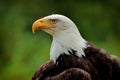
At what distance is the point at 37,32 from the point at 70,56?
6.92 metres

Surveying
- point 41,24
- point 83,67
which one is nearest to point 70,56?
point 83,67

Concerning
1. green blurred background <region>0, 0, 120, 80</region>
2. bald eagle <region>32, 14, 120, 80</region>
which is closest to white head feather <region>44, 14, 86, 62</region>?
bald eagle <region>32, 14, 120, 80</region>

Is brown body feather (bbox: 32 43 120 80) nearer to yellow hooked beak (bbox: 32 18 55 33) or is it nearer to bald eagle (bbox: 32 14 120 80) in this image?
bald eagle (bbox: 32 14 120 80)

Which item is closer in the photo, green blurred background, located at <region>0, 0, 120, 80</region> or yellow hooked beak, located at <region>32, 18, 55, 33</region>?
yellow hooked beak, located at <region>32, 18, 55, 33</region>

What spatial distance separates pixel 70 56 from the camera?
7.71m

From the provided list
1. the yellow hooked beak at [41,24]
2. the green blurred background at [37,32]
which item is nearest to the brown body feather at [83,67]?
the yellow hooked beak at [41,24]

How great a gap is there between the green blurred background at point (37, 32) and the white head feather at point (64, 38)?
549cm

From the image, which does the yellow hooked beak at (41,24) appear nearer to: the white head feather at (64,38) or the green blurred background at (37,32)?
the white head feather at (64,38)

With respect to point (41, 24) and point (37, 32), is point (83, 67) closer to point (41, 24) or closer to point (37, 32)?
point (41, 24)

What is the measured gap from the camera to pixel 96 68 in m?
7.67

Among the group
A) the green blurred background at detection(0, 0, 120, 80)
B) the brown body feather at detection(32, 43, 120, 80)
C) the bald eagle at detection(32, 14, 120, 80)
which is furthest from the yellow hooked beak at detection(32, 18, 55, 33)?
the green blurred background at detection(0, 0, 120, 80)

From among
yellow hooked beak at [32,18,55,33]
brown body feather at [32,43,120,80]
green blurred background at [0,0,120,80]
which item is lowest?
green blurred background at [0,0,120,80]

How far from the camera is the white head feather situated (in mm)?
7613

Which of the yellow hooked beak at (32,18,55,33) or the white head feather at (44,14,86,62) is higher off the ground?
the yellow hooked beak at (32,18,55,33)
